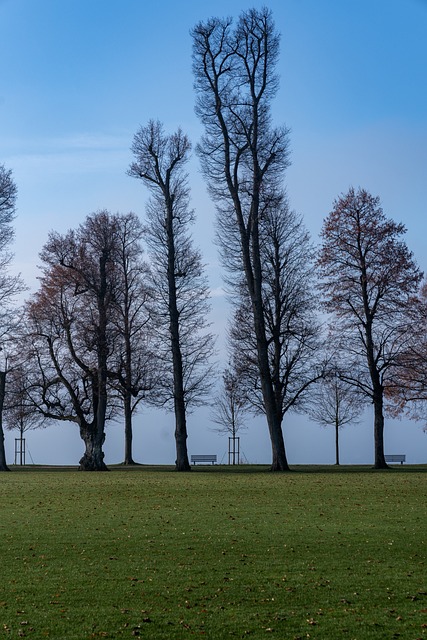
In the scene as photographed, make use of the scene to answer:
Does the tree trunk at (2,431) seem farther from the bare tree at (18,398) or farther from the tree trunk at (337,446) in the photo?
the tree trunk at (337,446)

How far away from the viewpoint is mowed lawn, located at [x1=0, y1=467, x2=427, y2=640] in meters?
9.55

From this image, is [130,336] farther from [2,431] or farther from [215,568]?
[215,568]

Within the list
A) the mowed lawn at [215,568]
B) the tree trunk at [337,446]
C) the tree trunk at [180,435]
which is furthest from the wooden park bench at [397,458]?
the mowed lawn at [215,568]

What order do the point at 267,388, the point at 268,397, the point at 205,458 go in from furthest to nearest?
1. the point at 205,458
2. the point at 268,397
3. the point at 267,388

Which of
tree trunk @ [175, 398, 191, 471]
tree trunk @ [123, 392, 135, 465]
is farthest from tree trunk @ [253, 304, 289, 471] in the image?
tree trunk @ [123, 392, 135, 465]

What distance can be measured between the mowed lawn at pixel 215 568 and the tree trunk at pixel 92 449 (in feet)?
63.5

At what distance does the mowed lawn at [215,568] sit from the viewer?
31.3 ft

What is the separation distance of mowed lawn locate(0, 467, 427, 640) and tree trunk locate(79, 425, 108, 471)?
763 inches

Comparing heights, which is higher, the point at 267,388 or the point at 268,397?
the point at 267,388

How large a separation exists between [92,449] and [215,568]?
3048cm

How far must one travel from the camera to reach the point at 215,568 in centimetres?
1258

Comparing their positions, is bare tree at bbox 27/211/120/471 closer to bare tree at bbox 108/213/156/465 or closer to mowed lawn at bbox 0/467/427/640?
bare tree at bbox 108/213/156/465

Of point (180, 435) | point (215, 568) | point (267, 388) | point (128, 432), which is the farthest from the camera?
point (128, 432)

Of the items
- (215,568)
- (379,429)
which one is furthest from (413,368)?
(215,568)
